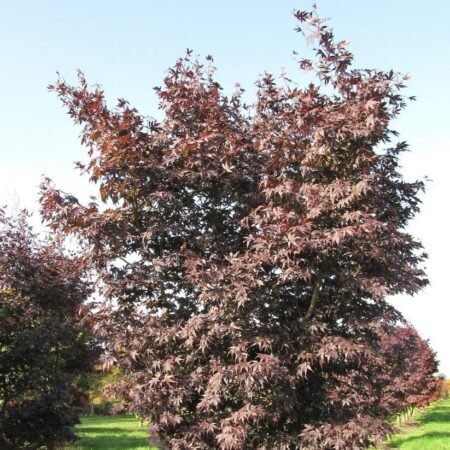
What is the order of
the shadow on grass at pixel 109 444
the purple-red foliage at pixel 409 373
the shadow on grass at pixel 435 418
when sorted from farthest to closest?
1. the shadow on grass at pixel 435 418
2. the purple-red foliage at pixel 409 373
3. the shadow on grass at pixel 109 444

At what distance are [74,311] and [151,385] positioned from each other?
16.0 feet

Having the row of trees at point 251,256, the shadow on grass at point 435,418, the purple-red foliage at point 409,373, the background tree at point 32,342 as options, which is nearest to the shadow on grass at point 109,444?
the background tree at point 32,342

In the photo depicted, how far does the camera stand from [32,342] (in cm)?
927

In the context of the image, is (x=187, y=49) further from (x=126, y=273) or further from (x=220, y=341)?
(x=220, y=341)

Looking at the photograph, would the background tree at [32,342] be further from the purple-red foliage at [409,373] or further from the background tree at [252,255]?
the purple-red foliage at [409,373]

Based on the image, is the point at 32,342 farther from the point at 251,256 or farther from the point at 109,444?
the point at 109,444

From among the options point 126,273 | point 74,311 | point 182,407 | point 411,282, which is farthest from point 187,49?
point 74,311

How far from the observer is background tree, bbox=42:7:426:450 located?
607 centimetres

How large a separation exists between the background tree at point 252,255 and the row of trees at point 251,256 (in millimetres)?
23

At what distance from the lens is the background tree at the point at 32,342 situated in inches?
371

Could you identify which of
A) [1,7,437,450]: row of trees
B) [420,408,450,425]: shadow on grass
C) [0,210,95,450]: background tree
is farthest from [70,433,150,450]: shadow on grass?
[420,408,450,425]: shadow on grass

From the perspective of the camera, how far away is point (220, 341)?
6480 millimetres

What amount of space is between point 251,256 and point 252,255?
119 millimetres

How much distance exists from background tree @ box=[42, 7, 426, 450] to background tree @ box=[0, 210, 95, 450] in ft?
9.43
